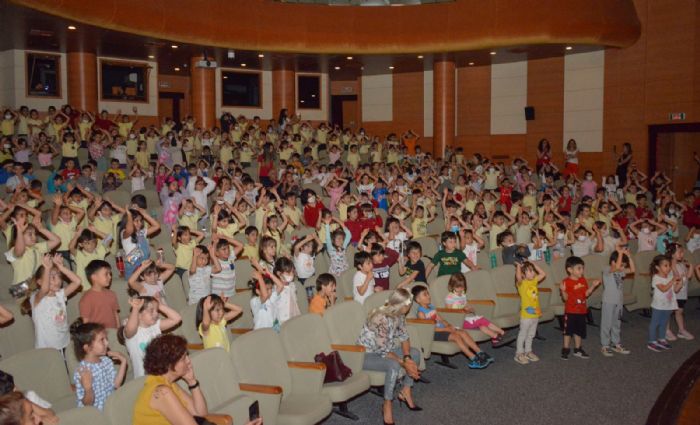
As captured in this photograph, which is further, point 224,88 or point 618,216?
point 224,88

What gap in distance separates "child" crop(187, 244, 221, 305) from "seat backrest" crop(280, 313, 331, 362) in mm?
1707

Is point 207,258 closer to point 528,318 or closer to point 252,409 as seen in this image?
point 252,409

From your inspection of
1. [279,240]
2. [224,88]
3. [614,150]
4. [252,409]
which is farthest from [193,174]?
[614,150]

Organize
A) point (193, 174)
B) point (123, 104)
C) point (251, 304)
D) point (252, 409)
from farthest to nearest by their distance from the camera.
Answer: point (123, 104) < point (193, 174) < point (251, 304) < point (252, 409)

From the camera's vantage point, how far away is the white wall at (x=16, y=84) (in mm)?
16312

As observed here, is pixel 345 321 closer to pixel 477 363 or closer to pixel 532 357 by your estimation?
pixel 477 363

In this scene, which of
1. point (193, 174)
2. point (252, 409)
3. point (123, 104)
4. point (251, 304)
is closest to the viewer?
point (252, 409)

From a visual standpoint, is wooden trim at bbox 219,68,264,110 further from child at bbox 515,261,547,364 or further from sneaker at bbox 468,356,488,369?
sneaker at bbox 468,356,488,369

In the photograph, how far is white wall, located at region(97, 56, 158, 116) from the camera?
1775 cm

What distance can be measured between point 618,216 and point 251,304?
7.63 meters

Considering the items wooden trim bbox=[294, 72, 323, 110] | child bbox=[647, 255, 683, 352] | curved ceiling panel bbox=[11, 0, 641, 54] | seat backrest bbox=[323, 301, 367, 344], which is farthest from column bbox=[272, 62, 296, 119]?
seat backrest bbox=[323, 301, 367, 344]

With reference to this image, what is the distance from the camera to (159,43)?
Result: 1499 cm

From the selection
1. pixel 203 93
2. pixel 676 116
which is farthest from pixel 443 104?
pixel 203 93

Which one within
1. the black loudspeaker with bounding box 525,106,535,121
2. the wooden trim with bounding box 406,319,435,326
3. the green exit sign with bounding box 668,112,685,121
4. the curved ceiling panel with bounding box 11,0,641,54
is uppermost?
the curved ceiling panel with bounding box 11,0,641,54
